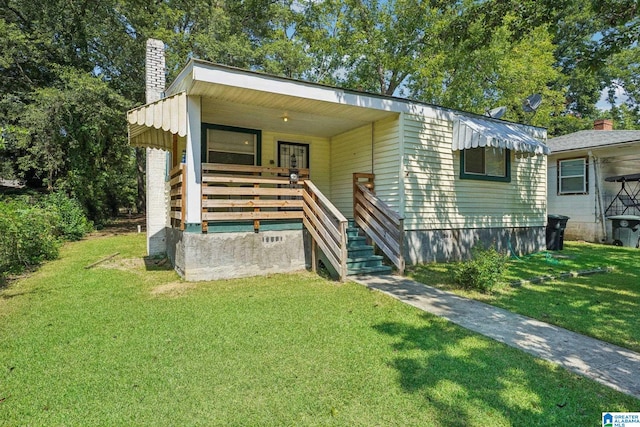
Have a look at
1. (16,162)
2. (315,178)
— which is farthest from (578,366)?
(16,162)

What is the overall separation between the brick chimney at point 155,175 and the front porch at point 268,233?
1969 mm

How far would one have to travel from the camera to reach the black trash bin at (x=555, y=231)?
1010cm

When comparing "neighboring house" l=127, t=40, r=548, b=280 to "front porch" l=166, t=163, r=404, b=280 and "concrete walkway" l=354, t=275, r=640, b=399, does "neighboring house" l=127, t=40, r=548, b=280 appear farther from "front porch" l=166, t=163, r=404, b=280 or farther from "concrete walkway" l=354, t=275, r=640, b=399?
"concrete walkway" l=354, t=275, r=640, b=399

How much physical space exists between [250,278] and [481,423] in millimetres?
4622

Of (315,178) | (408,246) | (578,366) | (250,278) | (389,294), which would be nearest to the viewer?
(578,366)

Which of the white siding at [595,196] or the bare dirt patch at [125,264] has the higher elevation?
the white siding at [595,196]

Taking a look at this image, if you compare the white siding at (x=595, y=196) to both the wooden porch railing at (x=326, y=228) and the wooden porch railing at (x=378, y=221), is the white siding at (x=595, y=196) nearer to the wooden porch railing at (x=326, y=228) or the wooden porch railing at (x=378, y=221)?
the wooden porch railing at (x=378, y=221)

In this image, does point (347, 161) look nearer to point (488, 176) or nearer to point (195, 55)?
point (488, 176)

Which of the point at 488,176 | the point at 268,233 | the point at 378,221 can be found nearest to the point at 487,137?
the point at 488,176

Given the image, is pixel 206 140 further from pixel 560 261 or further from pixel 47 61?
pixel 47 61

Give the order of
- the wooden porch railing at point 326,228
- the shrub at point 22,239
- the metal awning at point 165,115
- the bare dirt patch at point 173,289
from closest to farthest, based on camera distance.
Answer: the bare dirt patch at point 173,289 < the metal awning at point 165,115 < the wooden porch railing at point 326,228 < the shrub at point 22,239

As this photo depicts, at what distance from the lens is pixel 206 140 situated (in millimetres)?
8055

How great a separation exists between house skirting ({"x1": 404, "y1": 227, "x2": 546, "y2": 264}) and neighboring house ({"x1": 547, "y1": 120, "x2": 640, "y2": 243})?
379cm

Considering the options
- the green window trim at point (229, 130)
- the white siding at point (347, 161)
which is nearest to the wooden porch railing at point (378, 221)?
the white siding at point (347, 161)
